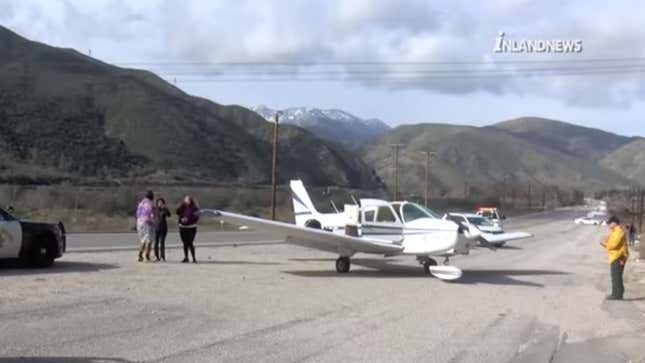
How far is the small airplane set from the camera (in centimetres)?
2088

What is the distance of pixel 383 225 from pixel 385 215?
32 cm

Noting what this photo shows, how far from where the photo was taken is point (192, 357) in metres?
9.55

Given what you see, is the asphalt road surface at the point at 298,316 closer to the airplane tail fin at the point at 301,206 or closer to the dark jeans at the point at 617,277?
the dark jeans at the point at 617,277

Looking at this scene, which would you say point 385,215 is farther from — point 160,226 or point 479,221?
point 479,221

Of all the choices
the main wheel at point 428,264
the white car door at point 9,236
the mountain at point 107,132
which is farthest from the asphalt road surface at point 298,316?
the mountain at point 107,132

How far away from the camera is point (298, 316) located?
1322cm

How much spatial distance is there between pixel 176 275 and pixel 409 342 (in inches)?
318

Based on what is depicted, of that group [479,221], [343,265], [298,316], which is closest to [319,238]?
[343,265]

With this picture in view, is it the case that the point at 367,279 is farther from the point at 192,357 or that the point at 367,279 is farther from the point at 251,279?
the point at 192,357

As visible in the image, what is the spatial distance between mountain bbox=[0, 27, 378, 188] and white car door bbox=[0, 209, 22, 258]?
56.6 meters

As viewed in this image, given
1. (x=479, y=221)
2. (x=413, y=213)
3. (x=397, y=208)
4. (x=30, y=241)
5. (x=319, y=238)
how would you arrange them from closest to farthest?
(x=30, y=241) → (x=319, y=238) → (x=413, y=213) → (x=397, y=208) → (x=479, y=221)

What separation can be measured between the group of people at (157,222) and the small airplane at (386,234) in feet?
3.30

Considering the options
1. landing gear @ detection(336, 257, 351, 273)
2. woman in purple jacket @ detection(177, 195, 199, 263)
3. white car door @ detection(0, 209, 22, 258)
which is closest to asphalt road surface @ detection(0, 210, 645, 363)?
landing gear @ detection(336, 257, 351, 273)

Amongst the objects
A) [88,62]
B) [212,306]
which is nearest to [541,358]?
[212,306]
